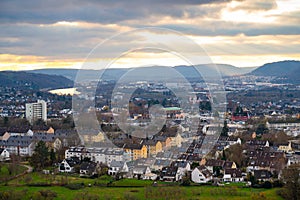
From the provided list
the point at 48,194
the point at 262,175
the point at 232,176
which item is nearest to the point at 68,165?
the point at 48,194

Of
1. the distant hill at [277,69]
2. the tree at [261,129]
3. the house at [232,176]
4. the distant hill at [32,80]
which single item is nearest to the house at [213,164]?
the house at [232,176]

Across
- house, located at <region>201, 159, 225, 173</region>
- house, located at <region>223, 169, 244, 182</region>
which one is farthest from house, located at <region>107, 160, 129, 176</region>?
house, located at <region>223, 169, 244, 182</region>

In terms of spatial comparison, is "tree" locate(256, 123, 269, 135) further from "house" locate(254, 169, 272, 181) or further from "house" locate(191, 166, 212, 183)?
"house" locate(191, 166, 212, 183)

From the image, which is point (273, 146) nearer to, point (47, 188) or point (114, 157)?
point (114, 157)

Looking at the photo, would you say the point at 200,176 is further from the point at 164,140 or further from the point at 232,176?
the point at 164,140

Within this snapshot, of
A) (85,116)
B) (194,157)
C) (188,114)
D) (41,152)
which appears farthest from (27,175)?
(188,114)

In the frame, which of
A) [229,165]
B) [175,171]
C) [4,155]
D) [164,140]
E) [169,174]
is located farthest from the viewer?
[164,140]

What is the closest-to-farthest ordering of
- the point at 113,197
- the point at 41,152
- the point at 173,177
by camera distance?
the point at 113,197 → the point at 173,177 → the point at 41,152
